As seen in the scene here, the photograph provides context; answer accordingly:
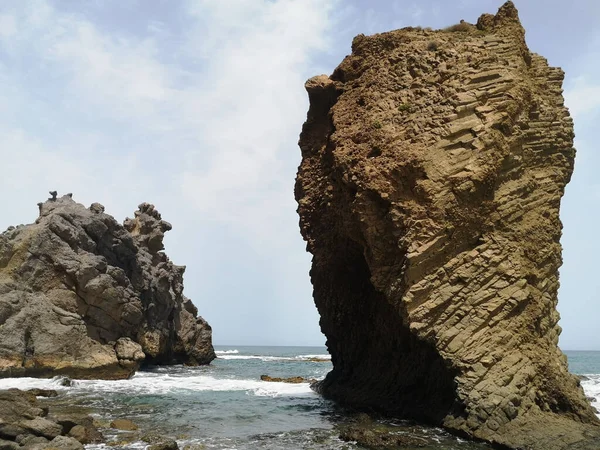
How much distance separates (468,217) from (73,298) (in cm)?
2589

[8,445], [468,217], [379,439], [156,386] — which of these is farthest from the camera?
[156,386]

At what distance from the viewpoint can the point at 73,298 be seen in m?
32.2

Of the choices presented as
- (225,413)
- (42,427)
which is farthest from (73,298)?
(42,427)

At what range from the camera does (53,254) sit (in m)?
32.2

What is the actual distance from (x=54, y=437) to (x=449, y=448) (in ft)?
33.3

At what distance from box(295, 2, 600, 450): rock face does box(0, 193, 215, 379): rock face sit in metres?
20.2

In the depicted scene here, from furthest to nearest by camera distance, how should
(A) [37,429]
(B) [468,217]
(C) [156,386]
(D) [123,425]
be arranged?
(C) [156,386], (B) [468,217], (D) [123,425], (A) [37,429]

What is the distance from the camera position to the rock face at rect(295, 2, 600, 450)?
15.1m

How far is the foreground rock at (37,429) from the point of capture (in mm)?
12070

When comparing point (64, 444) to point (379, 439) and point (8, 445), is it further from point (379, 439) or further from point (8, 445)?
point (379, 439)

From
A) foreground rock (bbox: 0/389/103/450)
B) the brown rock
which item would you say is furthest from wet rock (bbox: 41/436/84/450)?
the brown rock

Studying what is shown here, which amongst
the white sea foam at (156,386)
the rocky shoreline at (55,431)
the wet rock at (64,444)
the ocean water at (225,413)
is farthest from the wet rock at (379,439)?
the white sea foam at (156,386)

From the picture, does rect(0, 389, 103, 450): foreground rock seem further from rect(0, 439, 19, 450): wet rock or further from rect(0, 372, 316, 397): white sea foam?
rect(0, 372, 316, 397): white sea foam

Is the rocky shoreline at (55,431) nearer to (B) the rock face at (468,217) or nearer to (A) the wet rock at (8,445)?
(A) the wet rock at (8,445)
